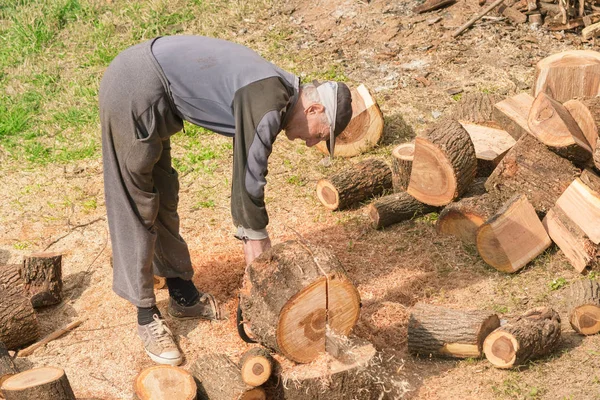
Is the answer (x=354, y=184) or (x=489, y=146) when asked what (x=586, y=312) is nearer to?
(x=489, y=146)

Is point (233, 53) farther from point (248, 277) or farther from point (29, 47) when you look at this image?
point (29, 47)

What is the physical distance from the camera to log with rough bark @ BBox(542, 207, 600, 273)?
5.05 meters

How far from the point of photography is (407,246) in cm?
575

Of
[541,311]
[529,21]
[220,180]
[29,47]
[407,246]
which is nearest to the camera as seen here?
[541,311]

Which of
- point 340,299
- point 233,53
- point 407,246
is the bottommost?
point 407,246

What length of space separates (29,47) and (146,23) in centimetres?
158

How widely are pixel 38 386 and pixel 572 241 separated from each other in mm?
3582

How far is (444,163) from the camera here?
5.59 metres

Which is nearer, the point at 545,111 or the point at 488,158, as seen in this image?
the point at 545,111

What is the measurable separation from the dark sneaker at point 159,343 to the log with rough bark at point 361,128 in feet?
9.21

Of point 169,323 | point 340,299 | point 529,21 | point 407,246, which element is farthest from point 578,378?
point 529,21

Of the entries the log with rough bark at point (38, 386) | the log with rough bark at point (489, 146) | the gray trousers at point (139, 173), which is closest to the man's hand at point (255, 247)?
the gray trousers at point (139, 173)

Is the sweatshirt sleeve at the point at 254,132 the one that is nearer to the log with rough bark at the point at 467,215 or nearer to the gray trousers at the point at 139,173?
the gray trousers at the point at 139,173

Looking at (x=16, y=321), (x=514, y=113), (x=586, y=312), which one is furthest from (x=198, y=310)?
(x=514, y=113)
